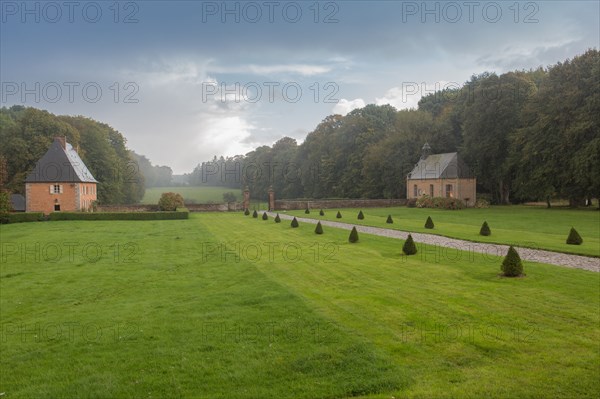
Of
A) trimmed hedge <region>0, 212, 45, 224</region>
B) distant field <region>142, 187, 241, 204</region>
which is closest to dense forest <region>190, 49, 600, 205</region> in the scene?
distant field <region>142, 187, 241, 204</region>

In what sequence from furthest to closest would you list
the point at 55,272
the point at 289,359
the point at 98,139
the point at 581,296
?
the point at 98,139, the point at 55,272, the point at 581,296, the point at 289,359

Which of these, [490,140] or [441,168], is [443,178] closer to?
[441,168]

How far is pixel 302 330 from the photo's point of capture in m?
7.73

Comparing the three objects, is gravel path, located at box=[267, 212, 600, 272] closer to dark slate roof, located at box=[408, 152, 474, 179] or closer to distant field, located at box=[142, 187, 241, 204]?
dark slate roof, located at box=[408, 152, 474, 179]

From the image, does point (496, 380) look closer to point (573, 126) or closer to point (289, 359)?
point (289, 359)

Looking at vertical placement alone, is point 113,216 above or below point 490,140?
below

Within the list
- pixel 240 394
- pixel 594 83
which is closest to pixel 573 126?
pixel 594 83

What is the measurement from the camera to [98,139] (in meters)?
60.3

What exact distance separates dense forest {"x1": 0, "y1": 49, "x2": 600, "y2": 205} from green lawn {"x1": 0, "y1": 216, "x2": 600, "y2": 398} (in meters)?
31.5

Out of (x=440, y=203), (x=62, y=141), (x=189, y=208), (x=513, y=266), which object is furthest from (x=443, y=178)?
Result: (x=62, y=141)

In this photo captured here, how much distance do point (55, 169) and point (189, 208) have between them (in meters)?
13.9

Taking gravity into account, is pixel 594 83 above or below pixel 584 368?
above

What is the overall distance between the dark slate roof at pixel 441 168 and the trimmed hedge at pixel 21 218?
41.0m

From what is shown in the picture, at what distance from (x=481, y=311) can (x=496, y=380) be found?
10.3 feet
